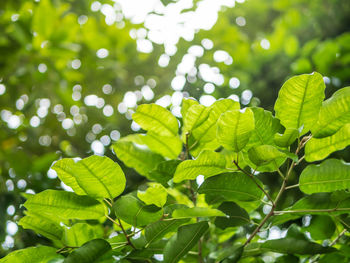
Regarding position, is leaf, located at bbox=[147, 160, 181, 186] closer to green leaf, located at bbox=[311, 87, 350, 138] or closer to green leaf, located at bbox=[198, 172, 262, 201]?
green leaf, located at bbox=[198, 172, 262, 201]

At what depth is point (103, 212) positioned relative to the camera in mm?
586

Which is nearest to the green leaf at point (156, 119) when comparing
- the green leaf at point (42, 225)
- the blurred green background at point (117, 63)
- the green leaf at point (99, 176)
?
the green leaf at point (99, 176)

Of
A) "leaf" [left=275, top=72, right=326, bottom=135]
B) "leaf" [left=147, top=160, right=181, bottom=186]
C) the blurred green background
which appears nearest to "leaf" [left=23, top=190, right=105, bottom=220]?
"leaf" [left=147, top=160, right=181, bottom=186]

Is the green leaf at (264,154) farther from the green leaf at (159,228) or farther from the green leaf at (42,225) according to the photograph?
the green leaf at (42,225)

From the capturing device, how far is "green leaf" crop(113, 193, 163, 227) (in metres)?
0.55

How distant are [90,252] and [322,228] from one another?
0.46 metres

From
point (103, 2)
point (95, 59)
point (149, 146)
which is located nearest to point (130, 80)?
point (95, 59)

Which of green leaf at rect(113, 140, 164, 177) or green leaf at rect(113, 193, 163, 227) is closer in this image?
green leaf at rect(113, 193, 163, 227)

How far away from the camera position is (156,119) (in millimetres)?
657

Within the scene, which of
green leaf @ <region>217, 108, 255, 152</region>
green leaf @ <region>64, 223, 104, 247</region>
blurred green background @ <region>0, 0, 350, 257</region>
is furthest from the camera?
blurred green background @ <region>0, 0, 350, 257</region>

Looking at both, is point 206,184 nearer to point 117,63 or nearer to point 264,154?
point 264,154

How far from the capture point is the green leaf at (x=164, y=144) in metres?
0.69

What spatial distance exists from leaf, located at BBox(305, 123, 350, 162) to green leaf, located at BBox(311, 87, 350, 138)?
0.02 m

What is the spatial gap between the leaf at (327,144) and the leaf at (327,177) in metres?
0.03
